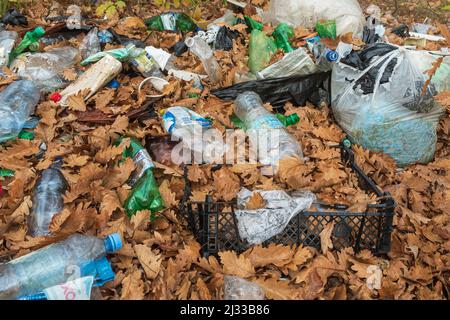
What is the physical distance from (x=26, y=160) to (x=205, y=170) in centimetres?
115

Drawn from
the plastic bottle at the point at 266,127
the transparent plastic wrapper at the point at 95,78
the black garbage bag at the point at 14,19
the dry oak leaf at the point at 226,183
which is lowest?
the dry oak leaf at the point at 226,183

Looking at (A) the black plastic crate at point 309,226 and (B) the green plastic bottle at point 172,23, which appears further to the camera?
(B) the green plastic bottle at point 172,23

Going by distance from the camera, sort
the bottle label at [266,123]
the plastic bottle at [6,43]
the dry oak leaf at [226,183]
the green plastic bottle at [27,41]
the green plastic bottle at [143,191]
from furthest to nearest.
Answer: the green plastic bottle at [27,41] < the plastic bottle at [6,43] < the bottle label at [266,123] < the dry oak leaf at [226,183] < the green plastic bottle at [143,191]

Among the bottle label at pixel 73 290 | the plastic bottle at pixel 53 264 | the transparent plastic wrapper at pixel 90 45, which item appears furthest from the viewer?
the transparent plastic wrapper at pixel 90 45

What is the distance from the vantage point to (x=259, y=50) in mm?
4086

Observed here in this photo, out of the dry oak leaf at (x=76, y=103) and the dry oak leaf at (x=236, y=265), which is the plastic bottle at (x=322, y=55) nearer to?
the dry oak leaf at (x=76, y=103)

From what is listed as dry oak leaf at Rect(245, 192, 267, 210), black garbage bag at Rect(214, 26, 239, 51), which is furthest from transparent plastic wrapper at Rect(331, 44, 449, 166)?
black garbage bag at Rect(214, 26, 239, 51)

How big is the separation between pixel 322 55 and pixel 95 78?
1.93 metres

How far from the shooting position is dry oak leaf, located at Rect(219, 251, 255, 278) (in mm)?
2135

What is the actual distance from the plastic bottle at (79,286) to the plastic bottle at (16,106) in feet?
4.55

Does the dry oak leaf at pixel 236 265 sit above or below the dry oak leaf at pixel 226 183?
below

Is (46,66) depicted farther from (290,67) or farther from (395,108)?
(395,108)

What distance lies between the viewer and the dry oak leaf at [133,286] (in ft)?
6.51

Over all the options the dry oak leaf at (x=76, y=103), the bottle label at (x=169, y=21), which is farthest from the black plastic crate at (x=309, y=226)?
the bottle label at (x=169, y=21)
